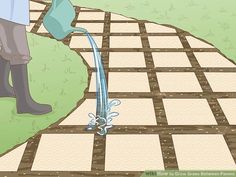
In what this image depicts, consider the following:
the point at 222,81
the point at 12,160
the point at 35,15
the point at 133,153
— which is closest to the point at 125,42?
the point at 222,81

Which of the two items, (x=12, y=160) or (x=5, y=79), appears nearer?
(x=12, y=160)

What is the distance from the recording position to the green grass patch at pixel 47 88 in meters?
2.65

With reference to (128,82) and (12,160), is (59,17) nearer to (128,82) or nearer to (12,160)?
(12,160)

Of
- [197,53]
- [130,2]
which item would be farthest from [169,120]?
[130,2]

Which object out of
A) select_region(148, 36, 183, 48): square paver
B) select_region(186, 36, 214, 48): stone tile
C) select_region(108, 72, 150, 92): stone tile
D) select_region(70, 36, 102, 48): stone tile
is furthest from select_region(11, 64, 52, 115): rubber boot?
select_region(186, 36, 214, 48): stone tile

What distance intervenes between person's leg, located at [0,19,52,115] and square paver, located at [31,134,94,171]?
0.28 m

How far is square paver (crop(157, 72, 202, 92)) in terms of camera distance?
3.19 m

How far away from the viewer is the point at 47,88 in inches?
126

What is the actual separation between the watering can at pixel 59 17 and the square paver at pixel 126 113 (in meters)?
0.45

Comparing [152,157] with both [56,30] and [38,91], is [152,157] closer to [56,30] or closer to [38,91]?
[56,30]

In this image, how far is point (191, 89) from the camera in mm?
3188

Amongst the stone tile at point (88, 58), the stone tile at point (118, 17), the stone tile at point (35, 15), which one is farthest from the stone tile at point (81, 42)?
the stone tile at point (35, 15)

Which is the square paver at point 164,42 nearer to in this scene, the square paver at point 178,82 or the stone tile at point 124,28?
the stone tile at point 124,28

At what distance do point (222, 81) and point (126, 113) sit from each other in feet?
2.57
